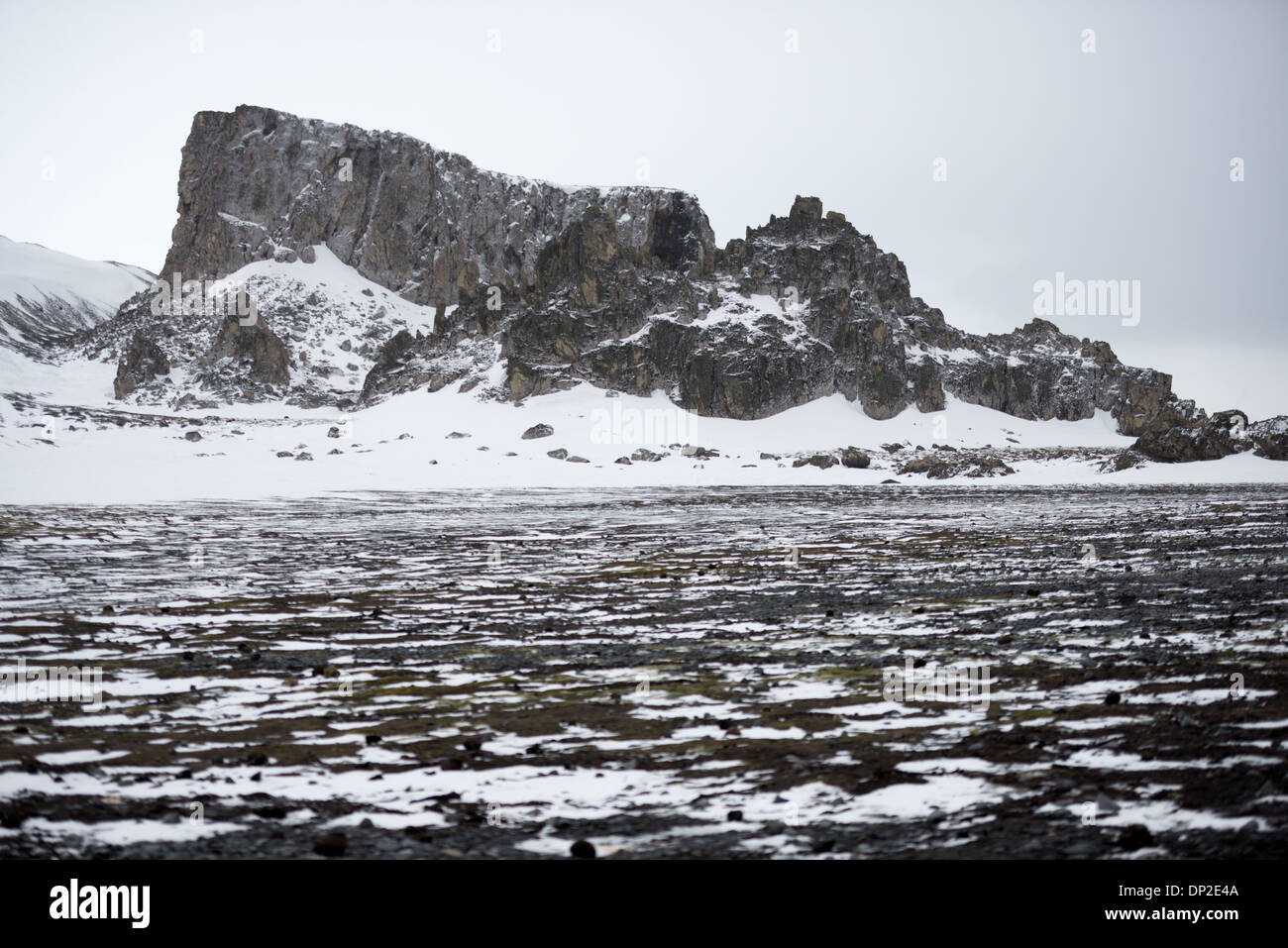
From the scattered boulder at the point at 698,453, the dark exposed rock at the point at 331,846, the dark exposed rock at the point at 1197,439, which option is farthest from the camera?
the scattered boulder at the point at 698,453

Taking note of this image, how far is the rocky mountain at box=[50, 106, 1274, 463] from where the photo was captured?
10256cm

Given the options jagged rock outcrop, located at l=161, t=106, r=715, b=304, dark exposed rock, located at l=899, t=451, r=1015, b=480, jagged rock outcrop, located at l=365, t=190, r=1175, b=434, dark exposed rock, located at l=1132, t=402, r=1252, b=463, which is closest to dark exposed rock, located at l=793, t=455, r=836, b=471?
dark exposed rock, located at l=899, t=451, r=1015, b=480

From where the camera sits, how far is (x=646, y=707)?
699cm

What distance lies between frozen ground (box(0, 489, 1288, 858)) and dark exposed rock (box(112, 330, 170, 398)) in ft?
439

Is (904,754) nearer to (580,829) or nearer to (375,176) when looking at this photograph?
(580,829)

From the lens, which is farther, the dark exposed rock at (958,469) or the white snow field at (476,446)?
the dark exposed rock at (958,469)

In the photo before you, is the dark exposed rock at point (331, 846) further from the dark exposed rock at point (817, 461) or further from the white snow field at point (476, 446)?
the dark exposed rock at point (817, 461)

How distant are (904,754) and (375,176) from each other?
7772 inches

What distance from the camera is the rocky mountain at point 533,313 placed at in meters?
103

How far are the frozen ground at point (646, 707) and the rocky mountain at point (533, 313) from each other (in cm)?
6166

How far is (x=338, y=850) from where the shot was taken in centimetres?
439
